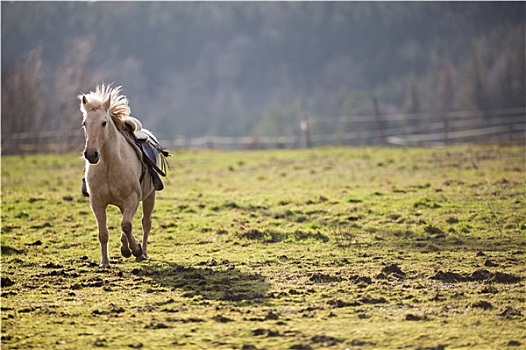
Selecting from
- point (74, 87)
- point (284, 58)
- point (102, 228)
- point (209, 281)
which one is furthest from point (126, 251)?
point (284, 58)

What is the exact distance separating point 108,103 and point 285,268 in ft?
9.25

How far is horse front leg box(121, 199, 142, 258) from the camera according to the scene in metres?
9.12

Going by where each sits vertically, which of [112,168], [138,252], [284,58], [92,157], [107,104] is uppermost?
[284,58]

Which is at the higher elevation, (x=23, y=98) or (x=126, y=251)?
(x=23, y=98)

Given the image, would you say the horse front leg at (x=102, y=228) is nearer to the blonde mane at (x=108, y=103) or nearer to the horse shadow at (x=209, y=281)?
the horse shadow at (x=209, y=281)

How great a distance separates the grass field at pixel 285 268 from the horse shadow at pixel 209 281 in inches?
1.0

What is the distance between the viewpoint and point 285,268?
29.4 ft

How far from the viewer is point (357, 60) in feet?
435

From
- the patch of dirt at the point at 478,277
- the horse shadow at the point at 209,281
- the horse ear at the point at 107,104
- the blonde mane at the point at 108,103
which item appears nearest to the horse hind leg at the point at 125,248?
the horse shadow at the point at 209,281

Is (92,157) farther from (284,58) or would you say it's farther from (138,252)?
(284,58)

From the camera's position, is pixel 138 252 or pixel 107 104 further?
pixel 138 252

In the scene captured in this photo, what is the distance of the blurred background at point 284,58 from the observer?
300 ft

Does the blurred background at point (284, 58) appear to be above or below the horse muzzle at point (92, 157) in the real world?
above

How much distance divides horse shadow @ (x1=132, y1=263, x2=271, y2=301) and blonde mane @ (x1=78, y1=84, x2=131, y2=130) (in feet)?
6.17
